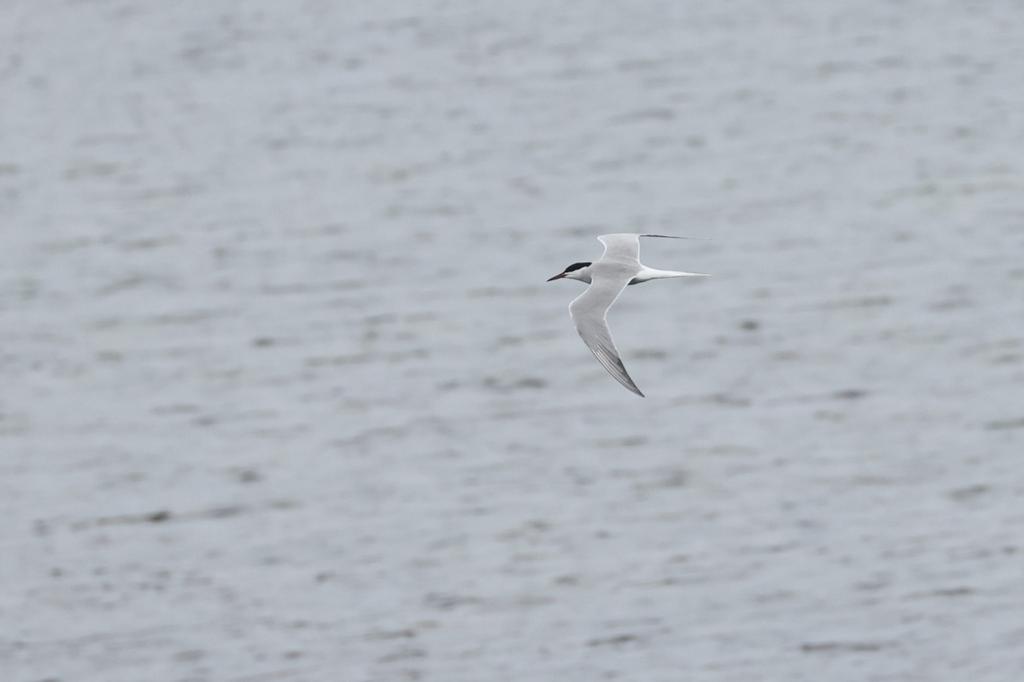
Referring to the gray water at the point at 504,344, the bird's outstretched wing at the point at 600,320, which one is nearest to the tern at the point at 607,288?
the bird's outstretched wing at the point at 600,320

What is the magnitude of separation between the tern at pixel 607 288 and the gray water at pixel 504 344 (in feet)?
22.7

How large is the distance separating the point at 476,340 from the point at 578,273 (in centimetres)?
1483

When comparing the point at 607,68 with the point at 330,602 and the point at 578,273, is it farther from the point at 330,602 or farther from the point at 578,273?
the point at 578,273

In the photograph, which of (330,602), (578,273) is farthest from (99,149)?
(578,273)

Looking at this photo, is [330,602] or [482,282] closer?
[330,602]

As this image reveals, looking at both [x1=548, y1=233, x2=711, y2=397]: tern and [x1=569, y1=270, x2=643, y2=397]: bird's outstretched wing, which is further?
[x1=548, y1=233, x2=711, y2=397]: tern

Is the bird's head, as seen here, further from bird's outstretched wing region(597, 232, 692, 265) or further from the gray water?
the gray water

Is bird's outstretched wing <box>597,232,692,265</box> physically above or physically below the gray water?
above

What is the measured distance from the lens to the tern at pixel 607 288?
11.9 metres

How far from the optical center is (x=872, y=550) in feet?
74.5

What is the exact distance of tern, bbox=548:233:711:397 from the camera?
11.9 meters

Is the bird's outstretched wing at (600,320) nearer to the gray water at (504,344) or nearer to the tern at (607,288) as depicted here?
the tern at (607,288)

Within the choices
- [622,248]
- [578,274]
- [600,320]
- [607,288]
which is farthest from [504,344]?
[600,320]

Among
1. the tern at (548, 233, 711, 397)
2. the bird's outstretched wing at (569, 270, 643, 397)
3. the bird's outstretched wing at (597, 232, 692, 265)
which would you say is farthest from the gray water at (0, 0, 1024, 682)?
the bird's outstretched wing at (569, 270, 643, 397)
